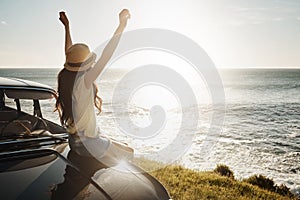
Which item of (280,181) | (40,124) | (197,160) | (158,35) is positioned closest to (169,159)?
(197,160)

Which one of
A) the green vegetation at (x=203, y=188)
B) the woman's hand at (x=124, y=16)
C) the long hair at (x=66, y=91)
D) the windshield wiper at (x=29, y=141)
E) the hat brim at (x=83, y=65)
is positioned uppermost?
the woman's hand at (x=124, y=16)

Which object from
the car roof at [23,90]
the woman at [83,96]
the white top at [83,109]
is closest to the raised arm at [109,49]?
the woman at [83,96]

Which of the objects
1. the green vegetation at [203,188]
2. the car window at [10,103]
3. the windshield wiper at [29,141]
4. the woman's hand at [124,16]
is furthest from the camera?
the green vegetation at [203,188]

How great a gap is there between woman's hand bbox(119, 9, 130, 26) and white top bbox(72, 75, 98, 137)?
1.91 ft

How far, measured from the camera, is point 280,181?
10.0 m

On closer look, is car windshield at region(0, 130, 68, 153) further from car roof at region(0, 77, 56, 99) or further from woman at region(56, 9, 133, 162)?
car roof at region(0, 77, 56, 99)

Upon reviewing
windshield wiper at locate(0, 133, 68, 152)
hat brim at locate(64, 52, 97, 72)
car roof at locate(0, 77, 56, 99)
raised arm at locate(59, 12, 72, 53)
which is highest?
raised arm at locate(59, 12, 72, 53)

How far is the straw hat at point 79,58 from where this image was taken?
2461mm

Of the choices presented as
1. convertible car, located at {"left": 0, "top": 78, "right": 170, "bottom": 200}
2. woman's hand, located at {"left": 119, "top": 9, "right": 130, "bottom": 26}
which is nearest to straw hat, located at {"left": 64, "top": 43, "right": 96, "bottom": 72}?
woman's hand, located at {"left": 119, "top": 9, "right": 130, "bottom": 26}

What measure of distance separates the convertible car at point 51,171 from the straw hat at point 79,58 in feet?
2.64

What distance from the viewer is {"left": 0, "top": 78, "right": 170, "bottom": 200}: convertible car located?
1990mm

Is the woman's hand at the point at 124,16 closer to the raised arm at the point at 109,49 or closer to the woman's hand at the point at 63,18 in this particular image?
the raised arm at the point at 109,49

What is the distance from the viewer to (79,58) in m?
2.47

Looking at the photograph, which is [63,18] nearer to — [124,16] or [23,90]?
[23,90]
